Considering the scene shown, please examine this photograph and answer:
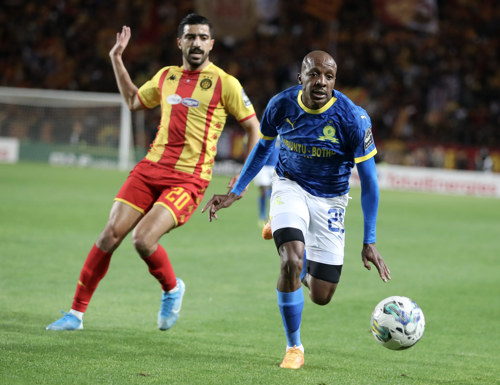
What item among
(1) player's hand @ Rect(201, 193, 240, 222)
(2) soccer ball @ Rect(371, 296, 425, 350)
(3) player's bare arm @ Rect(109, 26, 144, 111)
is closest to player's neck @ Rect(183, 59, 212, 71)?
(3) player's bare arm @ Rect(109, 26, 144, 111)

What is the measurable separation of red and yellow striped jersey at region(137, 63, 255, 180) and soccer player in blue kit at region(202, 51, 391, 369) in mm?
585

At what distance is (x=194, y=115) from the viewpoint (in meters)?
6.02

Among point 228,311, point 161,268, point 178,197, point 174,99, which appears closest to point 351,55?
point 228,311

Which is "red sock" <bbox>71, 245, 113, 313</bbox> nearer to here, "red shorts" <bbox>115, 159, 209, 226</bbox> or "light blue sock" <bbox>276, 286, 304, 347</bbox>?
"red shorts" <bbox>115, 159, 209, 226</bbox>

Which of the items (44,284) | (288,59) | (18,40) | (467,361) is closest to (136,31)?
(18,40)

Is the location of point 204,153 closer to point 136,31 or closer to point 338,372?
point 338,372

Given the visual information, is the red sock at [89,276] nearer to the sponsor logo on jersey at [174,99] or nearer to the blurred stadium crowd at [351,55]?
the sponsor logo on jersey at [174,99]

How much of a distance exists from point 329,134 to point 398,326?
135 cm

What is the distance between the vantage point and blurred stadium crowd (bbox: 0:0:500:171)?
87.9 ft

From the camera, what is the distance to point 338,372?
493 centimetres

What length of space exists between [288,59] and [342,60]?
85.0 inches

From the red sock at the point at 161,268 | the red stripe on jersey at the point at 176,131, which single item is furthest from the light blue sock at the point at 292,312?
the red stripe on jersey at the point at 176,131

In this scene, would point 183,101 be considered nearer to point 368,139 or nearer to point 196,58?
point 196,58

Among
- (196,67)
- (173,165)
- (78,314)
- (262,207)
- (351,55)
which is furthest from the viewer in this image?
(351,55)
